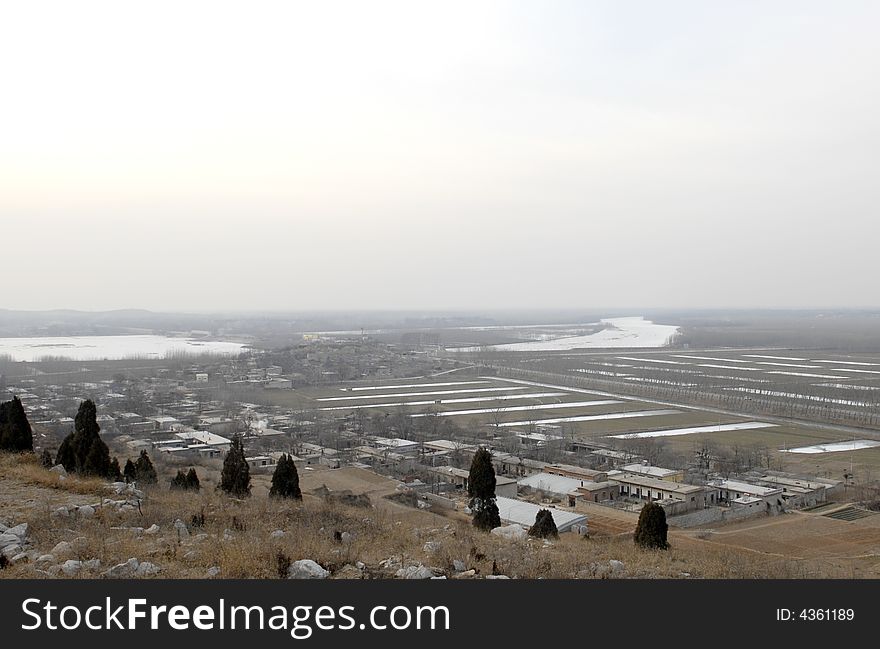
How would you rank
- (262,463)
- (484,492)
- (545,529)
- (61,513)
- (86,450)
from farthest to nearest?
(262,463), (484,492), (86,450), (545,529), (61,513)

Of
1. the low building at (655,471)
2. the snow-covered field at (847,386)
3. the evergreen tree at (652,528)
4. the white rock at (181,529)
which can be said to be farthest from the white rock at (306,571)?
the snow-covered field at (847,386)

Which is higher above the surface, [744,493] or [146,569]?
[146,569]

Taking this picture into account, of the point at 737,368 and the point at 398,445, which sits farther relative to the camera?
the point at 737,368

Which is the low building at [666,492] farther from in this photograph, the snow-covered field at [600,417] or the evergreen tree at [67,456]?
the evergreen tree at [67,456]

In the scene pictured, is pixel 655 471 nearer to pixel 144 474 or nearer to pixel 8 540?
pixel 144 474

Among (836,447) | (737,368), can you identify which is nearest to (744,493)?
(836,447)

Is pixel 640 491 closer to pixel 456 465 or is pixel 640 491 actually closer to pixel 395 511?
pixel 456 465

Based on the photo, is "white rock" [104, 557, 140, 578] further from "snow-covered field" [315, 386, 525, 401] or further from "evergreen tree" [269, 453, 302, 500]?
"snow-covered field" [315, 386, 525, 401]

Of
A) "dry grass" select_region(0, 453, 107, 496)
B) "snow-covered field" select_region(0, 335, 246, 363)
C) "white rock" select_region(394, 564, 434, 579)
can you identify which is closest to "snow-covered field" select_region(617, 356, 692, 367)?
"snow-covered field" select_region(0, 335, 246, 363)
